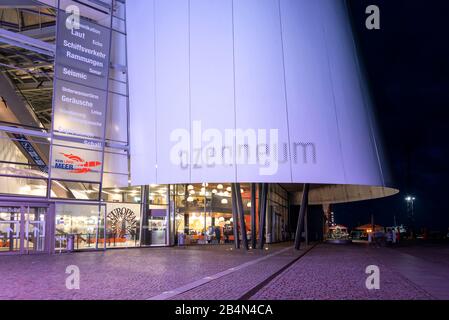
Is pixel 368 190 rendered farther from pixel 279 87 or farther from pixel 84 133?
pixel 84 133

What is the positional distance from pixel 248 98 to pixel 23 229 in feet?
39.7

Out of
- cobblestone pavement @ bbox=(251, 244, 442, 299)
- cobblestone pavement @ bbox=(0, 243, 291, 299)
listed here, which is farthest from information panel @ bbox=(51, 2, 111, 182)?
cobblestone pavement @ bbox=(251, 244, 442, 299)

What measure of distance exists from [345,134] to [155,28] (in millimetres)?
11607

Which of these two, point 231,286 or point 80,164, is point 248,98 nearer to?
point 80,164

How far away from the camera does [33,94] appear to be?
34.9 metres

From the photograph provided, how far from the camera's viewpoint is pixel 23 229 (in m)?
21.9

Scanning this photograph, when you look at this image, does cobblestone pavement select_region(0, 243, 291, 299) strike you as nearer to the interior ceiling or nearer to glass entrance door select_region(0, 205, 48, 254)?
glass entrance door select_region(0, 205, 48, 254)

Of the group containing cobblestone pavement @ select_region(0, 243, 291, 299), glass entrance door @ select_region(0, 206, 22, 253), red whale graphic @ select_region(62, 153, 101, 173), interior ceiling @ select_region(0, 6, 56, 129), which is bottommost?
cobblestone pavement @ select_region(0, 243, 291, 299)

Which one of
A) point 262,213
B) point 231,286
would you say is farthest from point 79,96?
point 231,286

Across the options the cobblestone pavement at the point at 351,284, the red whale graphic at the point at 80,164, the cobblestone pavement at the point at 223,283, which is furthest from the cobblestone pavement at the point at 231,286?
the red whale graphic at the point at 80,164

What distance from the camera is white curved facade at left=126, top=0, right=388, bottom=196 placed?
23.9 metres

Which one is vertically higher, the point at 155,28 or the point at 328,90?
the point at 155,28

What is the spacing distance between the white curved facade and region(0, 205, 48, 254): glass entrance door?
5642 millimetres
